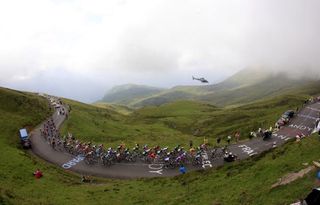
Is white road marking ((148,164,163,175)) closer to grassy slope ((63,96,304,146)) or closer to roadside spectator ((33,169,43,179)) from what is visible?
roadside spectator ((33,169,43,179))

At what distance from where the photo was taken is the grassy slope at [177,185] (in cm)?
3503

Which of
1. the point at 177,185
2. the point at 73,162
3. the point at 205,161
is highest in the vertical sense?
the point at 177,185

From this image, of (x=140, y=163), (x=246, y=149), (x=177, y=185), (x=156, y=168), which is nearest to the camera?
(x=177, y=185)

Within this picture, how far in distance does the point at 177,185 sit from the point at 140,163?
724 inches

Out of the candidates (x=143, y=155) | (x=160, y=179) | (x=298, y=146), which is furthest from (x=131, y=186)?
(x=298, y=146)

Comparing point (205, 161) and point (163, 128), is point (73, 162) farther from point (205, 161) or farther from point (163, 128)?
point (163, 128)

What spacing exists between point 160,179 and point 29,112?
7255 centimetres

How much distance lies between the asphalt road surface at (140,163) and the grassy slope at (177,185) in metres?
3.43

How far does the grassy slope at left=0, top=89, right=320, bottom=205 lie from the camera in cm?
3503

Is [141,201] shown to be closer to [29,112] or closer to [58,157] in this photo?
[58,157]

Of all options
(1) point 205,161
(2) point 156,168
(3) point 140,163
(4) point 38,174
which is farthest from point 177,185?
(4) point 38,174

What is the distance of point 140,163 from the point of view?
67.2 m

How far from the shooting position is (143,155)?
68562 millimetres

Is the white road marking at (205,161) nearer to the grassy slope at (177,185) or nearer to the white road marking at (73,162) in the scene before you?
the grassy slope at (177,185)
